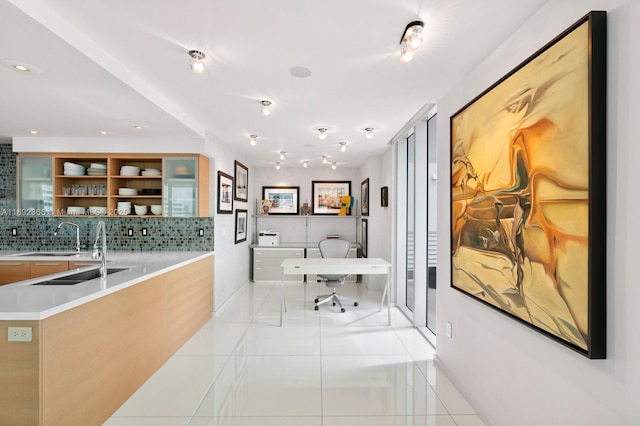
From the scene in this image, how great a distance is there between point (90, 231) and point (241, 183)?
243 centimetres

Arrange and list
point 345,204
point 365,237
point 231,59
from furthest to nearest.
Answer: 1. point 345,204
2. point 365,237
3. point 231,59

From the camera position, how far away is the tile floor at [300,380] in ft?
7.12

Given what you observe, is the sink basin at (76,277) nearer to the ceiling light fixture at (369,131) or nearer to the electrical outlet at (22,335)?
the electrical outlet at (22,335)

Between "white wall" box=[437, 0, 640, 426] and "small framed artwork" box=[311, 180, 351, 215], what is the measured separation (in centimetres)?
474

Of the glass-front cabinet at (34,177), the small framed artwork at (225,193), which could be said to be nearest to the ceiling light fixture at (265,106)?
the small framed artwork at (225,193)

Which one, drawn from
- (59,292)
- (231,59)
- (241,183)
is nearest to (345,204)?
(241,183)

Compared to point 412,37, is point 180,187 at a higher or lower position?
lower

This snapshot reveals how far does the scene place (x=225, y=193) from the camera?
16.0 feet

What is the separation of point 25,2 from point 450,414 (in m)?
3.39

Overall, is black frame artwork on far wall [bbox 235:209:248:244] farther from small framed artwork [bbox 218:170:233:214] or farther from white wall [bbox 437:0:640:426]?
white wall [bbox 437:0:640:426]

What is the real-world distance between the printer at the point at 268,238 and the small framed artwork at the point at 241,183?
2.74ft

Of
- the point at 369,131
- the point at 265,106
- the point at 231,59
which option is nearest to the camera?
the point at 231,59

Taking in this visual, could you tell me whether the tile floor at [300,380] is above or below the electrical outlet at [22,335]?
below

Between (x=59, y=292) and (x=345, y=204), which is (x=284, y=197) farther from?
(x=59, y=292)
